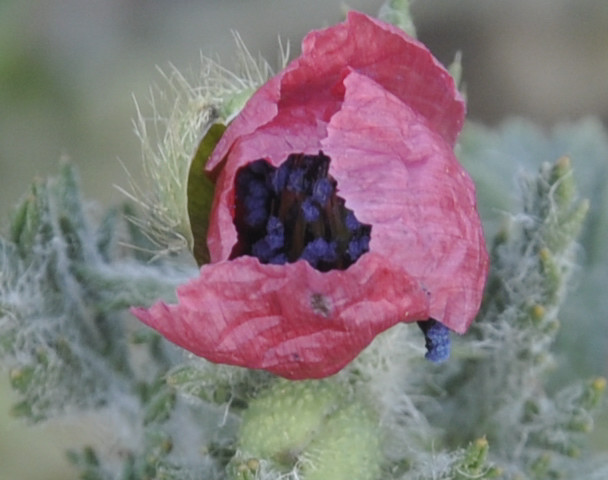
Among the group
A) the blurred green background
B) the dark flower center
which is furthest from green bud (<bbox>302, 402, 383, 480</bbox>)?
the blurred green background

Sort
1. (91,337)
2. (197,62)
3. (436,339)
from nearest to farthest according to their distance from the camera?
1. (436,339)
2. (91,337)
3. (197,62)

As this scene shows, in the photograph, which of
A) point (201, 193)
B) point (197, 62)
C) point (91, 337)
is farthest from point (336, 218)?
point (197, 62)

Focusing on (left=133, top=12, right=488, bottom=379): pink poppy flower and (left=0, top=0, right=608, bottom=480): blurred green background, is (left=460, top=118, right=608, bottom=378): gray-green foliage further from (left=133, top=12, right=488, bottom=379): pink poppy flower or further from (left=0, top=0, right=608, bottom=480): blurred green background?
(left=0, top=0, right=608, bottom=480): blurred green background

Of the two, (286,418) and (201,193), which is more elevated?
(201,193)

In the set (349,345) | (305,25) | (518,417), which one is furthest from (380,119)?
(305,25)

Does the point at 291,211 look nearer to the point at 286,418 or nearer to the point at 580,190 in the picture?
the point at 286,418

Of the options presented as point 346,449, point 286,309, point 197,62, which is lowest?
point 346,449
